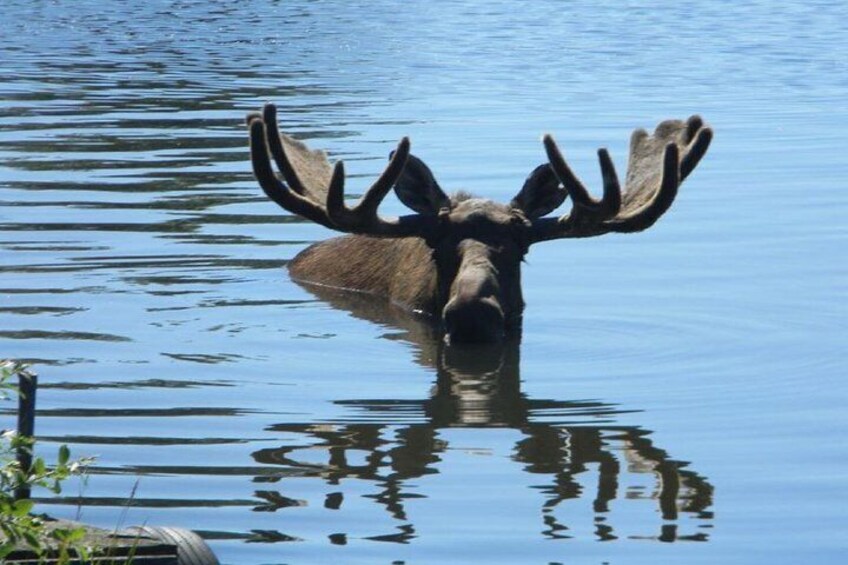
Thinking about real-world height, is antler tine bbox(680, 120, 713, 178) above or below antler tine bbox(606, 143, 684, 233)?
above

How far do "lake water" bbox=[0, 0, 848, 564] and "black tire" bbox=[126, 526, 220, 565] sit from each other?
2.45 feet

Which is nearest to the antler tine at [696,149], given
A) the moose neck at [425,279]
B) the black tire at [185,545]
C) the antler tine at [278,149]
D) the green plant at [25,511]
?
the moose neck at [425,279]

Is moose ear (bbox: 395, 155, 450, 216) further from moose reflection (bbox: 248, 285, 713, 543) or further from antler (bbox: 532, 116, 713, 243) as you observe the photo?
moose reflection (bbox: 248, 285, 713, 543)

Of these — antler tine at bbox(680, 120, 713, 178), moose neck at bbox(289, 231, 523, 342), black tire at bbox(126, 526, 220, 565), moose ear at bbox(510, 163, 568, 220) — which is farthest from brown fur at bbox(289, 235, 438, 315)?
black tire at bbox(126, 526, 220, 565)

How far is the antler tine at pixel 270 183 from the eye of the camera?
10.3m

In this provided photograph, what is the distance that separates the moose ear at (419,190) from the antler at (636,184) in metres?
0.54

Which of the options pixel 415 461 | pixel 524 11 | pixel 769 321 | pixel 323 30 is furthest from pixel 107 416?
pixel 524 11

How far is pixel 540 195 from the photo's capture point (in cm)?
1111

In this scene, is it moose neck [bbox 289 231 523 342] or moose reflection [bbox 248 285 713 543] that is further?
moose neck [bbox 289 231 523 342]

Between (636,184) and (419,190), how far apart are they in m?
1.21

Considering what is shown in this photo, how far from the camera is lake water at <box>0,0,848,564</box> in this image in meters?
7.54

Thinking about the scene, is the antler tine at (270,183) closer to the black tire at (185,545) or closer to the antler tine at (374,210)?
the antler tine at (374,210)

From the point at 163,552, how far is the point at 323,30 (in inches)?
1194

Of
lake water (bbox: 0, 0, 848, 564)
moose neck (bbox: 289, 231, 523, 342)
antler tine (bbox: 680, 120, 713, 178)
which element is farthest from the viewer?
antler tine (bbox: 680, 120, 713, 178)
